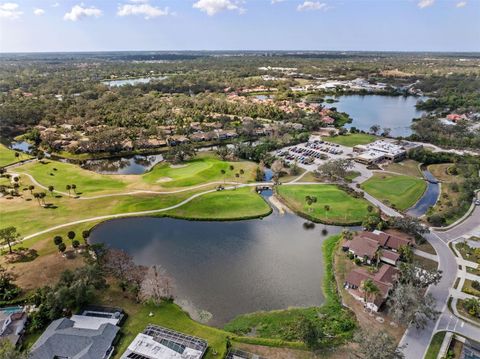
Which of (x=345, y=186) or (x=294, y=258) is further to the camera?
(x=345, y=186)

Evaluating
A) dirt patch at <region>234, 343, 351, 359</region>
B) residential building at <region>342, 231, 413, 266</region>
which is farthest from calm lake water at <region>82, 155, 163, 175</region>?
dirt patch at <region>234, 343, 351, 359</region>

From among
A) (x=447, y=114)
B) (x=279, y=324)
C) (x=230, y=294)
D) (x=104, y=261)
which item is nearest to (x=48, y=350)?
(x=104, y=261)

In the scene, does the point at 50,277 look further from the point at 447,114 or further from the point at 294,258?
the point at 447,114

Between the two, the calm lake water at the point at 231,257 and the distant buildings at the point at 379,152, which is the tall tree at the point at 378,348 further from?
the distant buildings at the point at 379,152

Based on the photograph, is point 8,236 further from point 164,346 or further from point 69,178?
point 69,178

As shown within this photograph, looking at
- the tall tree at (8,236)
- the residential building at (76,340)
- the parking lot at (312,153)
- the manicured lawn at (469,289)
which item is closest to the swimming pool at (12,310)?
the residential building at (76,340)
